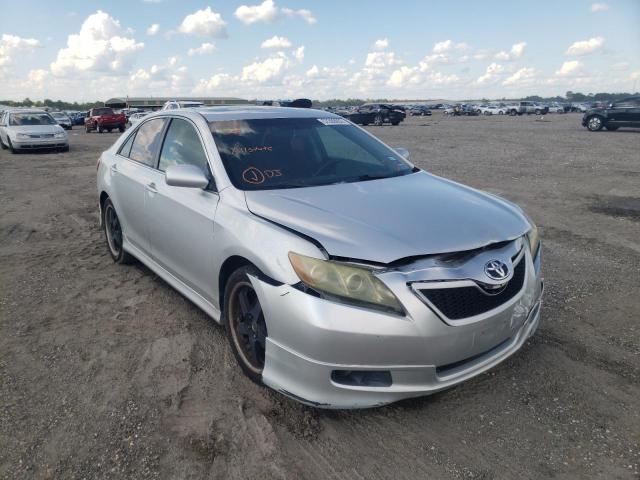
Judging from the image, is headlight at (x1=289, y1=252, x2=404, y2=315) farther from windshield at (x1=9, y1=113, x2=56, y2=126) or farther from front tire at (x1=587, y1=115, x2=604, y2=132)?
front tire at (x1=587, y1=115, x2=604, y2=132)

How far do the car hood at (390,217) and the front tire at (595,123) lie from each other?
79.4 feet

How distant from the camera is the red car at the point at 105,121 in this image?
33.6 m

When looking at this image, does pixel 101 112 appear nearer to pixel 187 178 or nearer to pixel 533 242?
pixel 187 178

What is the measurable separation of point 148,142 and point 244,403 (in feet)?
8.89

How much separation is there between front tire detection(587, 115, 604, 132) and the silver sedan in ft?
78.6

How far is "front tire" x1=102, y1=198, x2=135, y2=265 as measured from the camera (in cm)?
511

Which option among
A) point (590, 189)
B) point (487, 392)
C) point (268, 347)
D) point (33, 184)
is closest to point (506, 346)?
point (487, 392)

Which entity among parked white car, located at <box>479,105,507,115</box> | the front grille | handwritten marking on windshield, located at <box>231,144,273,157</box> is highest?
handwritten marking on windshield, located at <box>231,144,273,157</box>

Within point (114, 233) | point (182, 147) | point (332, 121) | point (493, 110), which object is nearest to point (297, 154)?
point (332, 121)

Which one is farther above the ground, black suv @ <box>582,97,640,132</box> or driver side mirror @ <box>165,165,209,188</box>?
driver side mirror @ <box>165,165,209,188</box>

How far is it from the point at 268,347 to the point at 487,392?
135cm

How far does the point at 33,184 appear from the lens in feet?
35.9

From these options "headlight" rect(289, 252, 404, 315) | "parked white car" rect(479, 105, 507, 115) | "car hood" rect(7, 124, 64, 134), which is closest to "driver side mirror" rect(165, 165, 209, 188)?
"headlight" rect(289, 252, 404, 315)

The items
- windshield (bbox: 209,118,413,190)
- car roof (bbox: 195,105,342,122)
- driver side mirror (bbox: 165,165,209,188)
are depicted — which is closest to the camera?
driver side mirror (bbox: 165,165,209,188)
